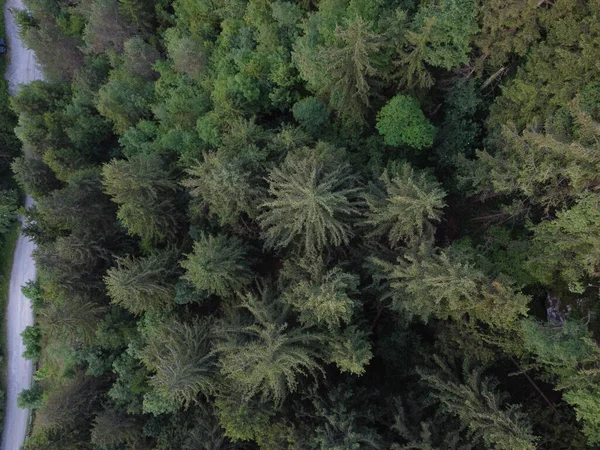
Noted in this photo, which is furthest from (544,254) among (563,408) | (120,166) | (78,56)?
(78,56)

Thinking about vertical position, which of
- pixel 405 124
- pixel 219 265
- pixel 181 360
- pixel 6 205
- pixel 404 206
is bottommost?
pixel 181 360

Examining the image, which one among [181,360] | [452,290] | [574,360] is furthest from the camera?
[181,360]

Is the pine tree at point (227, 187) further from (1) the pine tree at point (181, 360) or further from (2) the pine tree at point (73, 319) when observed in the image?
(2) the pine tree at point (73, 319)

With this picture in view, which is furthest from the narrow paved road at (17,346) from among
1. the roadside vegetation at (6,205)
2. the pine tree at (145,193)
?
the pine tree at (145,193)

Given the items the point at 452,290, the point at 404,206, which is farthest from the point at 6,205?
the point at 452,290

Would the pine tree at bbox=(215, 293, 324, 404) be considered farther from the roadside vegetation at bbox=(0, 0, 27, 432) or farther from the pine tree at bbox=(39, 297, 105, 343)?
the roadside vegetation at bbox=(0, 0, 27, 432)

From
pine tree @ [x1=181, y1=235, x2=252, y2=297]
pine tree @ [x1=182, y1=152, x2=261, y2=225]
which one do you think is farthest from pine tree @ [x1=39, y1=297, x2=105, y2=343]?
pine tree @ [x1=182, y1=152, x2=261, y2=225]

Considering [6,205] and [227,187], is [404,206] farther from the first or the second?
[6,205]

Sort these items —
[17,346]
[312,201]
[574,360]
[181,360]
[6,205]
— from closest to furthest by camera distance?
[574,360], [312,201], [181,360], [6,205], [17,346]
